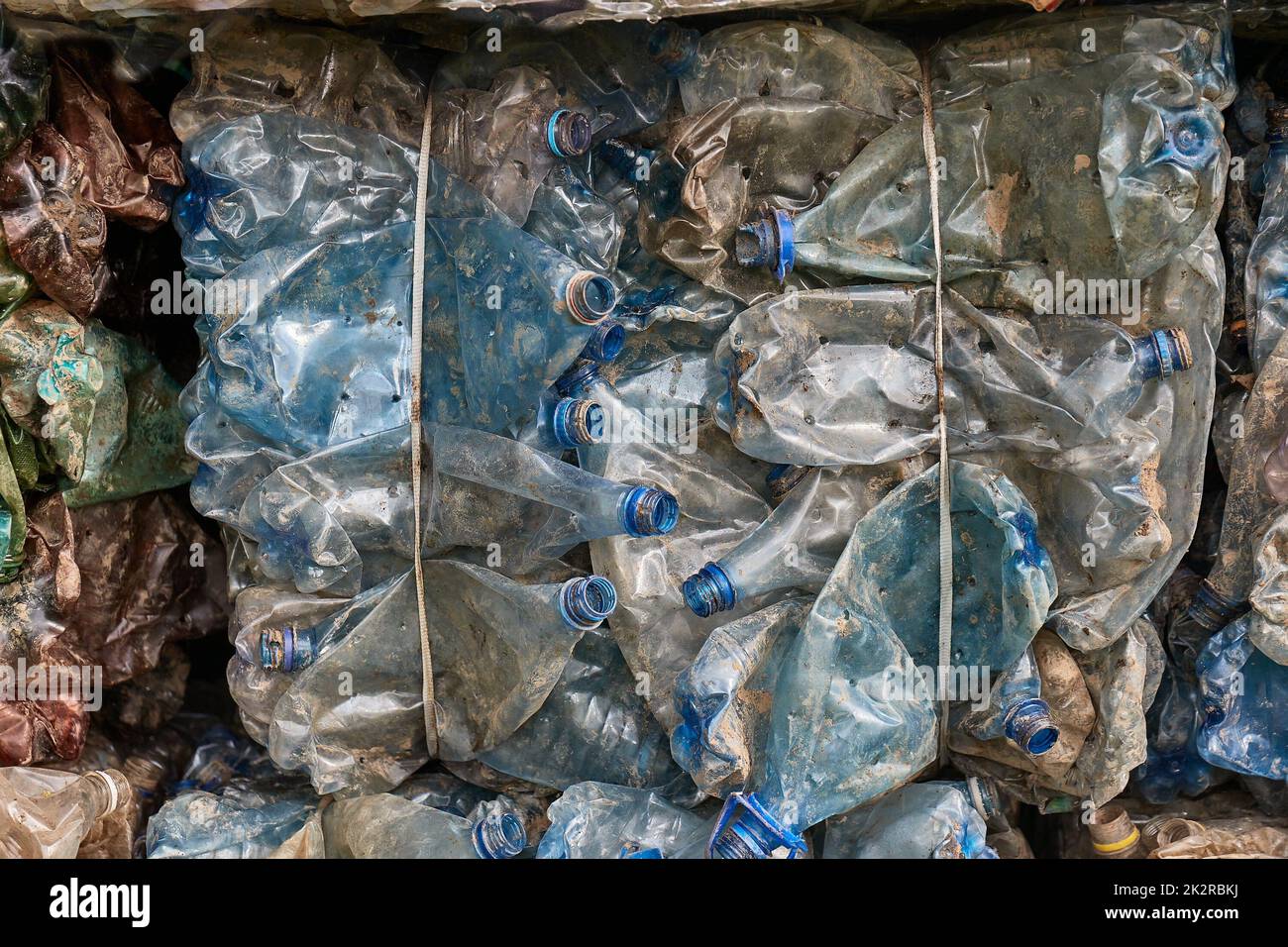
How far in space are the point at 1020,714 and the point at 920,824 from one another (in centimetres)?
23

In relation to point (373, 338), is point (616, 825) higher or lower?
lower

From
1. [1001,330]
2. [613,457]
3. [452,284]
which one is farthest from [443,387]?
[1001,330]

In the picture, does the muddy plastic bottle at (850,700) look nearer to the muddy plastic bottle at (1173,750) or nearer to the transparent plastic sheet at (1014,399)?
the transparent plastic sheet at (1014,399)

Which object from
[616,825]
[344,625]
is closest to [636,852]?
[616,825]

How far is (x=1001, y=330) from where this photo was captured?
75.7 inches

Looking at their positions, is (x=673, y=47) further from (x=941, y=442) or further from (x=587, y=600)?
(x=587, y=600)

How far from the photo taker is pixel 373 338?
2002 millimetres

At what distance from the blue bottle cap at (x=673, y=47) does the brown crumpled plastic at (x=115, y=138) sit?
2.58 ft

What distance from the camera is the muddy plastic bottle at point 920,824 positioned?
1898 mm

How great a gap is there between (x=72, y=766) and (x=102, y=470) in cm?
49

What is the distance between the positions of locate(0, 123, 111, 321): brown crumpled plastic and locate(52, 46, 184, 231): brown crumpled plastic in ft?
0.08

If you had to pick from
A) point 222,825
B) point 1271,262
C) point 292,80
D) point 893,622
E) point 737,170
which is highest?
point 292,80

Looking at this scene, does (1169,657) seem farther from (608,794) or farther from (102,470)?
(102,470)

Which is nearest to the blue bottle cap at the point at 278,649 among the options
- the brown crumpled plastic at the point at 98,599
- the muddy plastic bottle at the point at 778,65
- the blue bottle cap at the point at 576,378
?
the brown crumpled plastic at the point at 98,599
